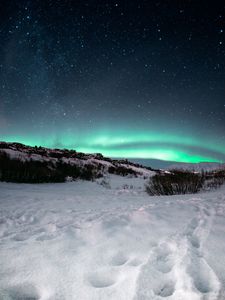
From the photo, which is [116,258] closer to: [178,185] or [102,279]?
[102,279]

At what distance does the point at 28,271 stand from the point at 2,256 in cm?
41

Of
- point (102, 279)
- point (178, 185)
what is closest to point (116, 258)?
point (102, 279)

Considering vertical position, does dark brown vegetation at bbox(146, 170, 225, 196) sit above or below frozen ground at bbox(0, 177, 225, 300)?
above

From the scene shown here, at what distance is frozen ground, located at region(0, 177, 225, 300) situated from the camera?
54.6 inches

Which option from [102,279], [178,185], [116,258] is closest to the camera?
[102,279]

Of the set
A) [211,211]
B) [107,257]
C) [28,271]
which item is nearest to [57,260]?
[28,271]

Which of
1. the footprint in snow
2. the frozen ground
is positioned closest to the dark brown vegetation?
the frozen ground

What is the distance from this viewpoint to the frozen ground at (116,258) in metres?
1.39

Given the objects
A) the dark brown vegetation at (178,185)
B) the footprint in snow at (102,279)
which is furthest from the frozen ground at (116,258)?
the dark brown vegetation at (178,185)

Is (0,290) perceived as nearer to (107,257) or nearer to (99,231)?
(107,257)

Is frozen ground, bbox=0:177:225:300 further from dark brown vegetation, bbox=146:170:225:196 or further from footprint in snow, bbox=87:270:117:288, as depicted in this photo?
dark brown vegetation, bbox=146:170:225:196

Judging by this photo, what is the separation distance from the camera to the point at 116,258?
184cm

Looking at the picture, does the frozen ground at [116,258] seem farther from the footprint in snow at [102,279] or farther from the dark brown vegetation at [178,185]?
the dark brown vegetation at [178,185]

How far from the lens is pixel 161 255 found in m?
1.85
